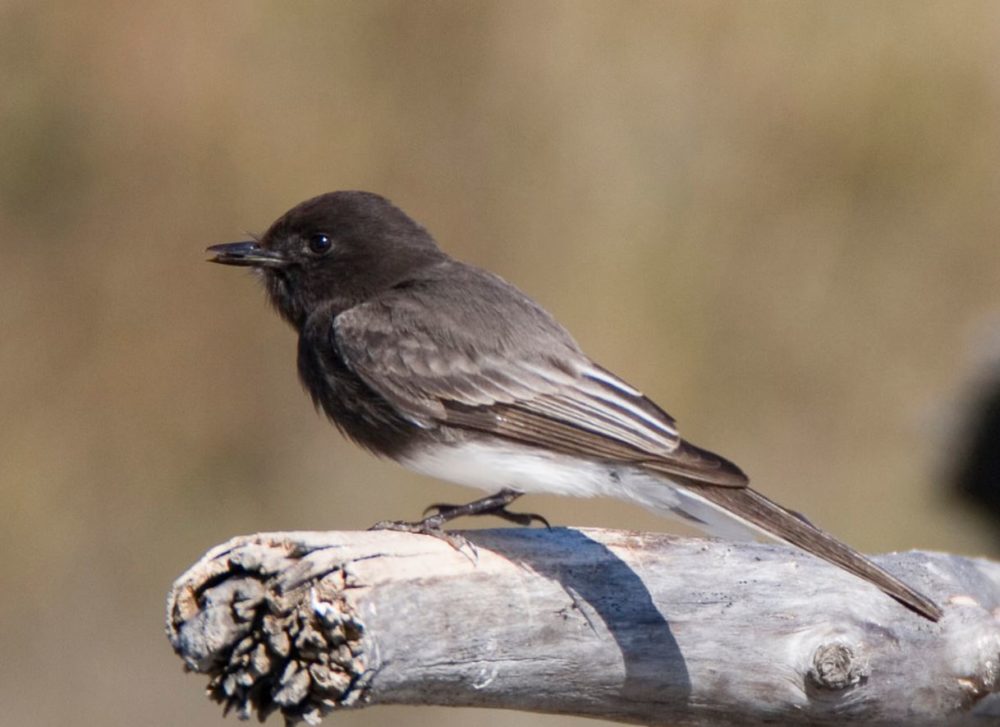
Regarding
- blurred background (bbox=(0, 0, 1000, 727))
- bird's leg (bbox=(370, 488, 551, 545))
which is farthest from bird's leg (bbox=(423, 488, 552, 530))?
blurred background (bbox=(0, 0, 1000, 727))

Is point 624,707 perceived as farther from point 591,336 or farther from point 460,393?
point 591,336

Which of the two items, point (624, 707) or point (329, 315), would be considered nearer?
point (624, 707)

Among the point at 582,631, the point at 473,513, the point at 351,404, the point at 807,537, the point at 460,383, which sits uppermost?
the point at 460,383

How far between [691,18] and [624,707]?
5.58m

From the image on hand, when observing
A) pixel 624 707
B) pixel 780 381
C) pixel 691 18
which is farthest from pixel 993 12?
pixel 624 707

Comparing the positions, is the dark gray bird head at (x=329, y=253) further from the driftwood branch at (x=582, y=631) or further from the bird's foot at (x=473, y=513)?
the driftwood branch at (x=582, y=631)

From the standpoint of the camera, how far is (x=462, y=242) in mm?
8508

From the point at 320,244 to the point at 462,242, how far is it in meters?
2.88

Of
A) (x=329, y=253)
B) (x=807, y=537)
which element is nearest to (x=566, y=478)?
(x=807, y=537)

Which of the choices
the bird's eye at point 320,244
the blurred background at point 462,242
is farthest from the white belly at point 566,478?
the blurred background at point 462,242

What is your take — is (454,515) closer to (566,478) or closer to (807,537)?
(566,478)

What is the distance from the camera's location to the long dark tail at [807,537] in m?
3.96

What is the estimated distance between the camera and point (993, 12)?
→ 898cm

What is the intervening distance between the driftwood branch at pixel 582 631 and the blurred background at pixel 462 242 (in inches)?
122
